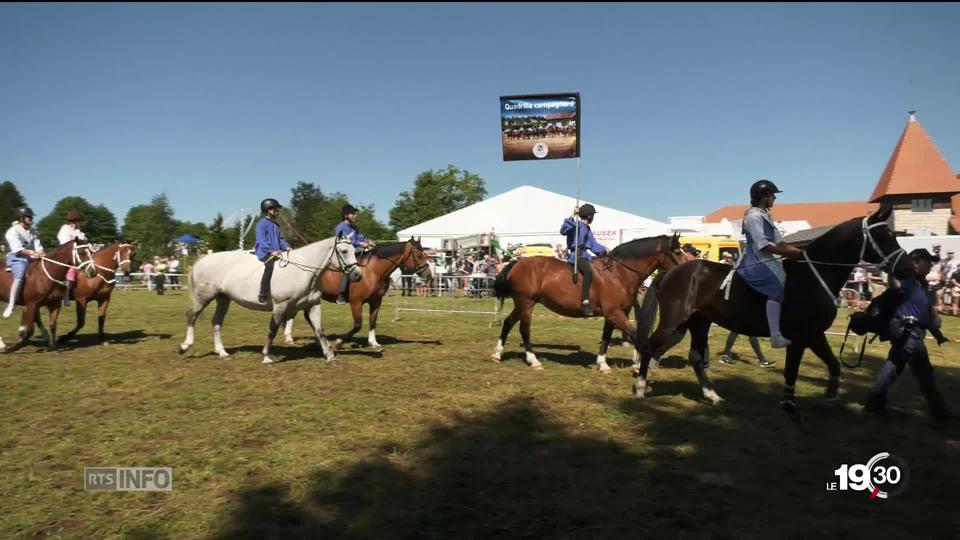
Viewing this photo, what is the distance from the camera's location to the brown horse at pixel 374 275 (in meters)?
11.1

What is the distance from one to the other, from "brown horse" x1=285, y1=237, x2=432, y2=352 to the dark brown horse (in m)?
5.82

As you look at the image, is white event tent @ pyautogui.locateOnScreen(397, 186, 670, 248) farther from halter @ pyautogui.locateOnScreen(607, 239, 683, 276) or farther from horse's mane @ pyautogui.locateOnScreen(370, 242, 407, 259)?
halter @ pyautogui.locateOnScreen(607, 239, 683, 276)

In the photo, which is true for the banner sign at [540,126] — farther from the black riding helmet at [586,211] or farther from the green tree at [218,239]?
the green tree at [218,239]

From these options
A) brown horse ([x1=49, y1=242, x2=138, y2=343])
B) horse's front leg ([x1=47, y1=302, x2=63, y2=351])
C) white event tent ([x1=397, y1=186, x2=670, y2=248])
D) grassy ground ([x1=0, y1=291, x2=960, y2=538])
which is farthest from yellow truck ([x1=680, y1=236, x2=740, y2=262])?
horse's front leg ([x1=47, y1=302, x2=63, y2=351])

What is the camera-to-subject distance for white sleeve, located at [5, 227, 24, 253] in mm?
10258

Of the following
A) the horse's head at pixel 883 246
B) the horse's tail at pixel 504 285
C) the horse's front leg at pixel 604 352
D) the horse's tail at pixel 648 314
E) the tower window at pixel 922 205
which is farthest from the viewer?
the tower window at pixel 922 205

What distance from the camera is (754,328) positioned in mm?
6398

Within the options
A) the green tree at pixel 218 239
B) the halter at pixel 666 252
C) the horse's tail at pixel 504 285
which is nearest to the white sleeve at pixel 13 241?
the horse's tail at pixel 504 285

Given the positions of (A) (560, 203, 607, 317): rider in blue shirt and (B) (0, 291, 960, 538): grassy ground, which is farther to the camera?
(A) (560, 203, 607, 317): rider in blue shirt

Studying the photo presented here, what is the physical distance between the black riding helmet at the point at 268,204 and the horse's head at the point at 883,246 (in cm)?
893

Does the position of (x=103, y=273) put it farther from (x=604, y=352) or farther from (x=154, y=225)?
(x=154, y=225)

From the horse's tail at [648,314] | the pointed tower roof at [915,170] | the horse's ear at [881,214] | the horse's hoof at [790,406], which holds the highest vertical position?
the pointed tower roof at [915,170]

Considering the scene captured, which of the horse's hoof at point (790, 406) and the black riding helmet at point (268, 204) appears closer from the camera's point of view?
the horse's hoof at point (790, 406)

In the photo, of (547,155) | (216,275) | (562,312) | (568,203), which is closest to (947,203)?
(568,203)
